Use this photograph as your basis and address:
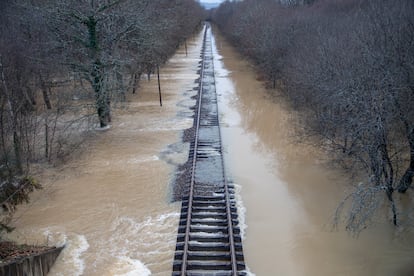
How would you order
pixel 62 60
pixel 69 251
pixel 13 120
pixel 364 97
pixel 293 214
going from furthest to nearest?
pixel 62 60
pixel 13 120
pixel 293 214
pixel 364 97
pixel 69 251

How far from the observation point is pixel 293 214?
1321 centimetres

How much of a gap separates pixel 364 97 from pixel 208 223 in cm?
563

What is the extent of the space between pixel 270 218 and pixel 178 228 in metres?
Answer: 2.91

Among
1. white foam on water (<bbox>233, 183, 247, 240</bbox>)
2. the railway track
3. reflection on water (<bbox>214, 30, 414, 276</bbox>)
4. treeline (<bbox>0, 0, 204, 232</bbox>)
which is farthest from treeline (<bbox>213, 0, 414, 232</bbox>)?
treeline (<bbox>0, 0, 204, 232</bbox>)

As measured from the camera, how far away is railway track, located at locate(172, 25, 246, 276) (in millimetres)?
10234

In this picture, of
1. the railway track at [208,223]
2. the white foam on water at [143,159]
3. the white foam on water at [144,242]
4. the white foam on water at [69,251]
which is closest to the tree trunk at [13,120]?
the white foam on water at [143,159]

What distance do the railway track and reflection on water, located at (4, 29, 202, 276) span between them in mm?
458

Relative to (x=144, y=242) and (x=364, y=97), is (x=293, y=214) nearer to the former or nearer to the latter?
(x=364, y=97)

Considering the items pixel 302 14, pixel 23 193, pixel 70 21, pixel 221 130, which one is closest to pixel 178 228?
pixel 23 193

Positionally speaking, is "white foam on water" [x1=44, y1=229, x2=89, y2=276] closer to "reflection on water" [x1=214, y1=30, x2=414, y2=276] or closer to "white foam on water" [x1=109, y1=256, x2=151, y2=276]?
"white foam on water" [x1=109, y1=256, x2=151, y2=276]

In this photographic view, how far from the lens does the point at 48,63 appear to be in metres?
25.3

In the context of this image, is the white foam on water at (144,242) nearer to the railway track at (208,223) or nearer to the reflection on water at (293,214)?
the railway track at (208,223)

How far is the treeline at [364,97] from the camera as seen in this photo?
11.3m

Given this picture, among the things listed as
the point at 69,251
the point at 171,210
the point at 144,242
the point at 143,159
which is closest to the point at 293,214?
the point at 171,210
